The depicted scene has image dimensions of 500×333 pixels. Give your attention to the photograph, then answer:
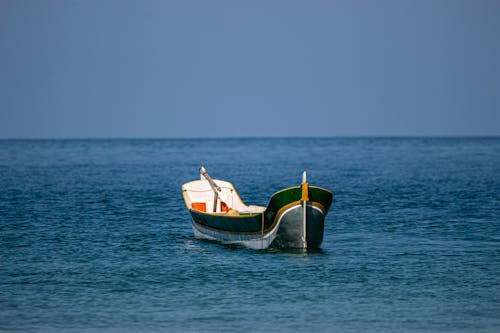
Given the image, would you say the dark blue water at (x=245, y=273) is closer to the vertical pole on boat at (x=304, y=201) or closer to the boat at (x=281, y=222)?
the boat at (x=281, y=222)

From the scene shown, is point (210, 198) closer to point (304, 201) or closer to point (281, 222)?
point (281, 222)

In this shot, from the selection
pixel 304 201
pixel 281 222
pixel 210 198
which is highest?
pixel 304 201

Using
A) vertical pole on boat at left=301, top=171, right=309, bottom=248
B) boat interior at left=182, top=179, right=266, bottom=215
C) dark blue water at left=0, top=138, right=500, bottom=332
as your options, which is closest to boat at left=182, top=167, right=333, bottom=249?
vertical pole on boat at left=301, top=171, right=309, bottom=248

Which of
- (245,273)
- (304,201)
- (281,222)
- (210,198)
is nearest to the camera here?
(245,273)

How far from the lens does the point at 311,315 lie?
822 inches

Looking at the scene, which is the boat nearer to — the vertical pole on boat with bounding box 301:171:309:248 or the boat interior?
the vertical pole on boat with bounding box 301:171:309:248

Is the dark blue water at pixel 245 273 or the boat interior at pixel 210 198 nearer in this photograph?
the dark blue water at pixel 245 273

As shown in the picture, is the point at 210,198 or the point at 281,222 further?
the point at 210,198

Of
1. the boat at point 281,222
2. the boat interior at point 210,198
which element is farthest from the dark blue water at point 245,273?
the boat interior at point 210,198

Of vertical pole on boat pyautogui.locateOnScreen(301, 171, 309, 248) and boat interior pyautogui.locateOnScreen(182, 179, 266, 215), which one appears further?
boat interior pyautogui.locateOnScreen(182, 179, 266, 215)

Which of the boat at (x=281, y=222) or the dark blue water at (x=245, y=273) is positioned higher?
the boat at (x=281, y=222)

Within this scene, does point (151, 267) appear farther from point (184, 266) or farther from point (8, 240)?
point (8, 240)

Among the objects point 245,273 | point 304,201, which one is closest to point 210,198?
point 304,201

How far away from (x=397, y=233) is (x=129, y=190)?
104 feet
